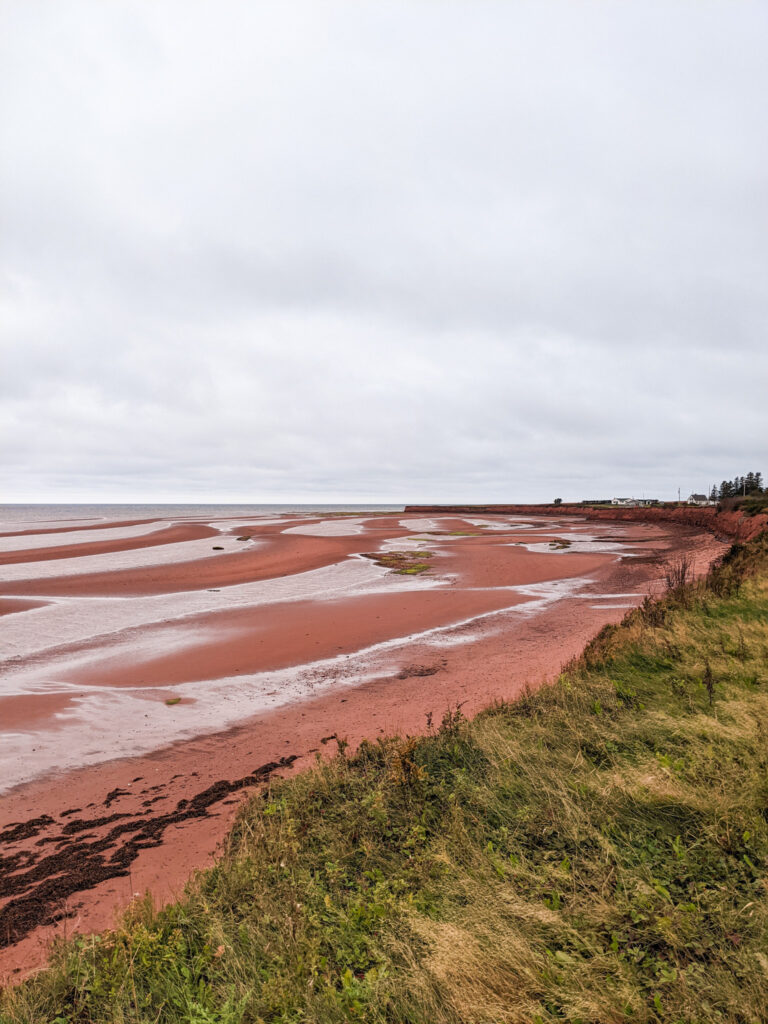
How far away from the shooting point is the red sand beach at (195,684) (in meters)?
5.93

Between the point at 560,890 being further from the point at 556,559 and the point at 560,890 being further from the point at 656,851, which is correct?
the point at 556,559

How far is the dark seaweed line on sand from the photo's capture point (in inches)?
195

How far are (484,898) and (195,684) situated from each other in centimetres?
963

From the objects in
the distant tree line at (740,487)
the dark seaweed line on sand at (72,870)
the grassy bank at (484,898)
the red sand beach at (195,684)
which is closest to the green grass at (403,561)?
the red sand beach at (195,684)

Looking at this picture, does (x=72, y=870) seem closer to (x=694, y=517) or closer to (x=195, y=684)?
(x=195, y=684)

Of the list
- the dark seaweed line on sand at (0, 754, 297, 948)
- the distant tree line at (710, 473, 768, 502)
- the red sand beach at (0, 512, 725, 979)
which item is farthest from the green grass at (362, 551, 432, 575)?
the distant tree line at (710, 473, 768, 502)

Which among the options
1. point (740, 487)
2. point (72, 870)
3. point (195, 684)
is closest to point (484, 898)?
point (72, 870)

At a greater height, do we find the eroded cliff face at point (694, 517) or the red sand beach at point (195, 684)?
the eroded cliff face at point (694, 517)

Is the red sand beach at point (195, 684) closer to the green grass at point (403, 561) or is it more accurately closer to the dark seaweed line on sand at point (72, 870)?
the dark seaweed line on sand at point (72, 870)

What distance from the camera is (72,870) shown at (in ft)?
18.6

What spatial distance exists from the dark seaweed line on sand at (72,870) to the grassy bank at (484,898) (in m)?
1.08

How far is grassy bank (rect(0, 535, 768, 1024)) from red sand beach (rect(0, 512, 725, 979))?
131 cm

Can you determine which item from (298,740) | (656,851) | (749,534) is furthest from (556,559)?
(656,851)

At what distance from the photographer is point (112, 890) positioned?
5.32 meters
